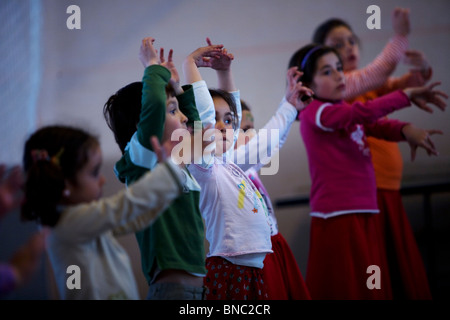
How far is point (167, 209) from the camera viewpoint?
3.84 ft

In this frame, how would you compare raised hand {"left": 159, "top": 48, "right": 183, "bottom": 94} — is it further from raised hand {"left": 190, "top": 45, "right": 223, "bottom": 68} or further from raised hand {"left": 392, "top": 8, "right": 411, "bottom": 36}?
raised hand {"left": 392, "top": 8, "right": 411, "bottom": 36}

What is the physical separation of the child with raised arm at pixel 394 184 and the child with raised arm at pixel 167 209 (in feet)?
3.68

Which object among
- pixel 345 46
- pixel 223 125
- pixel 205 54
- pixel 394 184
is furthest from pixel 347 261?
pixel 345 46

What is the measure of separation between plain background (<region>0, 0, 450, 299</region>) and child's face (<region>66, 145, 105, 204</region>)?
0.45 metres

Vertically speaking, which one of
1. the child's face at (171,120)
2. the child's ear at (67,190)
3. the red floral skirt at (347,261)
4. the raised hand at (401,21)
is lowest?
the red floral skirt at (347,261)

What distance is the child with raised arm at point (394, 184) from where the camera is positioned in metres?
1.97

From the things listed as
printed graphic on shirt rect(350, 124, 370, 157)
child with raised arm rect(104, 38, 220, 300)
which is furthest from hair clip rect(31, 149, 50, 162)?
printed graphic on shirt rect(350, 124, 370, 157)

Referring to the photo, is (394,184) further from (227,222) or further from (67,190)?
(67,190)

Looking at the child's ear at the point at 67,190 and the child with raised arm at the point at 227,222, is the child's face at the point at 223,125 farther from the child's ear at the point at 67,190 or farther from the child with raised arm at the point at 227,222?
the child's ear at the point at 67,190

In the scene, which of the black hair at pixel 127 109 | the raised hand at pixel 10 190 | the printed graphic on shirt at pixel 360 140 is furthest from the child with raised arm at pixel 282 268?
the raised hand at pixel 10 190

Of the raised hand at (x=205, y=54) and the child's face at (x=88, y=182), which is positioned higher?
the raised hand at (x=205, y=54)

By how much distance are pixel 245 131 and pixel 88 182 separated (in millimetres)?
882
